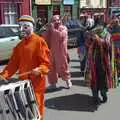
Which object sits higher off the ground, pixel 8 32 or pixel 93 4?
pixel 93 4

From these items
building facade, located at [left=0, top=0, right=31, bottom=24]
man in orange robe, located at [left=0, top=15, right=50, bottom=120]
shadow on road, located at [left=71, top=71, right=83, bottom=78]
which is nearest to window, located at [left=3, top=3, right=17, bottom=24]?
building facade, located at [left=0, top=0, right=31, bottom=24]

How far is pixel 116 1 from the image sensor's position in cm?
4356

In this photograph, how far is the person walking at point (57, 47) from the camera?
9367mm

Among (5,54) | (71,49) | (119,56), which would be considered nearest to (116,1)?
(71,49)

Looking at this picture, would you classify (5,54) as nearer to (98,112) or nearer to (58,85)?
(58,85)

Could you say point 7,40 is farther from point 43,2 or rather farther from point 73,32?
point 43,2

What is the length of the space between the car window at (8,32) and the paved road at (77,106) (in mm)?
5272

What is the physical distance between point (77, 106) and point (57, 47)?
1.80 meters

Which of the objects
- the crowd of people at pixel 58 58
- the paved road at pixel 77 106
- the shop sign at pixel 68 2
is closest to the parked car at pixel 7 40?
the crowd of people at pixel 58 58

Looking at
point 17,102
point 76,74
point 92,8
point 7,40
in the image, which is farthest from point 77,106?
point 92,8

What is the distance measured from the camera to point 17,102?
4.78m

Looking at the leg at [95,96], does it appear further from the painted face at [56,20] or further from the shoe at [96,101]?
the painted face at [56,20]

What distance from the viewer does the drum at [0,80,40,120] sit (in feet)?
15.4

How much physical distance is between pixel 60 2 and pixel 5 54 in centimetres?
2012
